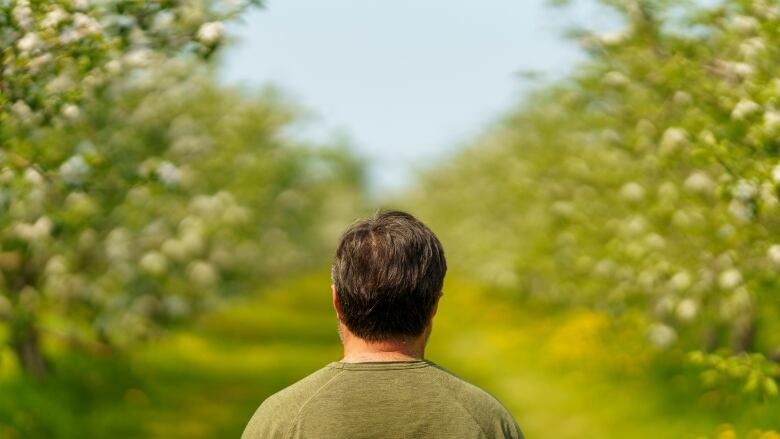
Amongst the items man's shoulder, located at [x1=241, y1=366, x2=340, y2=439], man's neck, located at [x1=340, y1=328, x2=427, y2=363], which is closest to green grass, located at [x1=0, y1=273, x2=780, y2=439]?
man's neck, located at [x1=340, y1=328, x2=427, y2=363]

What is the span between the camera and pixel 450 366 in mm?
19266

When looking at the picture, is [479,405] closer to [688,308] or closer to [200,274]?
[688,308]

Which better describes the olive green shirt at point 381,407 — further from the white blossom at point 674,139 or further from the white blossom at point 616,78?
the white blossom at point 616,78


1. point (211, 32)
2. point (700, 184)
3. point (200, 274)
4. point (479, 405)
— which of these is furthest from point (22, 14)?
point (200, 274)

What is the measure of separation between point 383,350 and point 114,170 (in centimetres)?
870

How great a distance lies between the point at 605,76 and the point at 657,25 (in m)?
0.90

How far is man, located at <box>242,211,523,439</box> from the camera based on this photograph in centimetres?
285

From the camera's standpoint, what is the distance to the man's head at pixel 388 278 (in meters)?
2.99

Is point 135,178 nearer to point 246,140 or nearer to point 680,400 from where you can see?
point 680,400

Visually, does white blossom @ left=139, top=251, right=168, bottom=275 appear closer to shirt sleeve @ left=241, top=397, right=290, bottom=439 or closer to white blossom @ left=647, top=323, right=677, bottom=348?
white blossom @ left=647, top=323, right=677, bottom=348

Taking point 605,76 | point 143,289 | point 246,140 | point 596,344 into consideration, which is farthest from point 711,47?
point 246,140

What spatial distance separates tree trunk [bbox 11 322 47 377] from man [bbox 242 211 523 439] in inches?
425

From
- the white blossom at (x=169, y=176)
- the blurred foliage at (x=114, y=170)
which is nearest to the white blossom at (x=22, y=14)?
the blurred foliage at (x=114, y=170)

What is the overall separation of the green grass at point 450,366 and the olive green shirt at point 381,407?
7649 mm
